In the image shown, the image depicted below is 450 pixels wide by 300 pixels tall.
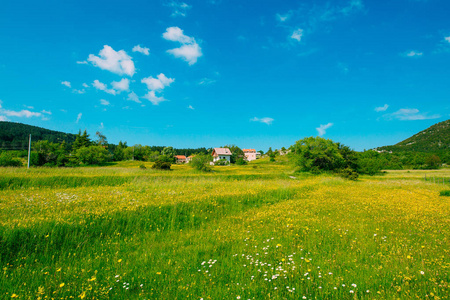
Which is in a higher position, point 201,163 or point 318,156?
point 318,156

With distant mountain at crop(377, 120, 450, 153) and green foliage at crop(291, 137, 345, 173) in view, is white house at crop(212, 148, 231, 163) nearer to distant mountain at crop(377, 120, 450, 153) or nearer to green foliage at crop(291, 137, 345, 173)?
green foliage at crop(291, 137, 345, 173)

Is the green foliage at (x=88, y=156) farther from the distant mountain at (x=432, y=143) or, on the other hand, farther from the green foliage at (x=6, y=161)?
the distant mountain at (x=432, y=143)

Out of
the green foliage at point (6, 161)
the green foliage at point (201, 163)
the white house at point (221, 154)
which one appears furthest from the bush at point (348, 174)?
the white house at point (221, 154)

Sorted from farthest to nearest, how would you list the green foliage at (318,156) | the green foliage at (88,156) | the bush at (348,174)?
the green foliage at (88,156)
the green foliage at (318,156)
the bush at (348,174)

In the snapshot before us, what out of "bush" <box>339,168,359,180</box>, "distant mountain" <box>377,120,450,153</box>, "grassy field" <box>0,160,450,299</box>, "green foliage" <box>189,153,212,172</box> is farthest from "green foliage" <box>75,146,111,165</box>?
"distant mountain" <box>377,120,450,153</box>

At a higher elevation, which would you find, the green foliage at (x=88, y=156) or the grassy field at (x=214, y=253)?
the green foliage at (x=88, y=156)

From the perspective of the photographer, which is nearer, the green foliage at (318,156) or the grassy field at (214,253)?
the grassy field at (214,253)

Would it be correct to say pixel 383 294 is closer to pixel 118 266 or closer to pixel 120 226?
pixel 118 266

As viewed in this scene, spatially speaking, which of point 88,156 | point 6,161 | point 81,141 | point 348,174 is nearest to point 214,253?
point 348,174

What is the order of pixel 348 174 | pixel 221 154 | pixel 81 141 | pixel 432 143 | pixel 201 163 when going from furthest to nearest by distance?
pixel 432 143 → pixel 221 154 → pixel 81 141 → pixel 201 163 → pixel 348 174

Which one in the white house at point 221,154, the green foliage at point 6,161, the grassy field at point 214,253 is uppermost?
the white house at point 221,154

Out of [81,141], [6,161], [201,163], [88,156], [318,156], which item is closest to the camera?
[6,161]

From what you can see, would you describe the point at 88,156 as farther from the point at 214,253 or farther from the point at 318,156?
the point at 214,253

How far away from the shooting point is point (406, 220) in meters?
8.58
